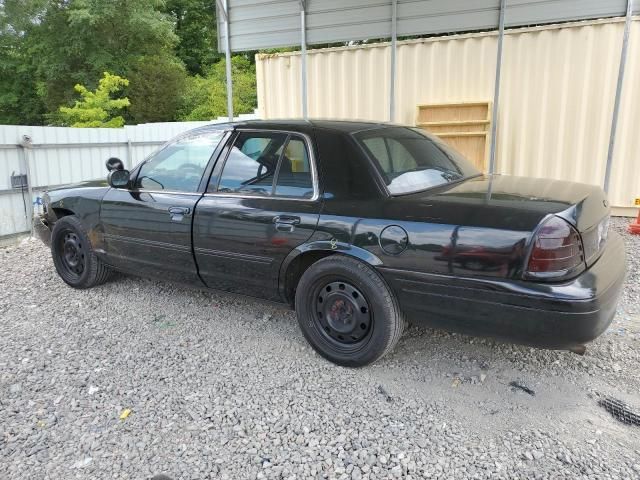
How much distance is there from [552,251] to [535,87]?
5469 millimetres

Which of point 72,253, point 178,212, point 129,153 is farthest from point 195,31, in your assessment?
point 178,212

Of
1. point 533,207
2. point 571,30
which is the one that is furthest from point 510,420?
point 571,30

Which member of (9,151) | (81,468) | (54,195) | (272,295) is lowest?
(81,468)

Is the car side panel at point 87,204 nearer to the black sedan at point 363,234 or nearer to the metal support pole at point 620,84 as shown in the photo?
the black sedan at point 363,234

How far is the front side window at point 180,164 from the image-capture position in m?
3.85

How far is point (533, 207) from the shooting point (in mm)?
2637

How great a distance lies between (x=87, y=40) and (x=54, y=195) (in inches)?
921

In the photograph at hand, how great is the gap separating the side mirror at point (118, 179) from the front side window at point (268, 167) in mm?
1050

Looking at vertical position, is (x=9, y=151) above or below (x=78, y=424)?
above

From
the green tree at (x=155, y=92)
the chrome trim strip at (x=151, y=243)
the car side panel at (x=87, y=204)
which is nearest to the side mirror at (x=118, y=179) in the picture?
the car side panel at (x=87, y=204)

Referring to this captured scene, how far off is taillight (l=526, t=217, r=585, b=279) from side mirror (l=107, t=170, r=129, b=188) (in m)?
3.26

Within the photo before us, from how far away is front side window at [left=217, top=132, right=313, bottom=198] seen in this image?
3.34m

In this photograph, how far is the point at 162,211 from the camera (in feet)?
12.8

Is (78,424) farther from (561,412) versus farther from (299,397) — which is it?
(561,412)
